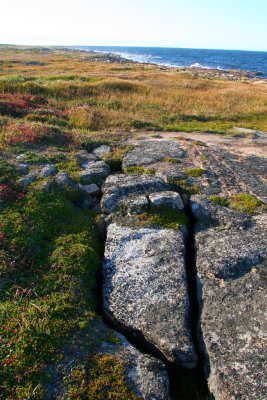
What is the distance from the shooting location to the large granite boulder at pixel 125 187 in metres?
12.6

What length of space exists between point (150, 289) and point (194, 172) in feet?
24.6

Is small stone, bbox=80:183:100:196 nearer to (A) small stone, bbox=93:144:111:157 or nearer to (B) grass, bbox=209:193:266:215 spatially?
Result: (A) small stone, bbox=93:144:111:157

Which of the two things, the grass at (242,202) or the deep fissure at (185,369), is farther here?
the grass at (242,202)

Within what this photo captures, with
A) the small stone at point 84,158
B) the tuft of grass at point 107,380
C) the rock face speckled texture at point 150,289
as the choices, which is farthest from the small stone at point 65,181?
the tuft of grass at point 107,380

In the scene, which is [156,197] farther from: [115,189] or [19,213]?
[19,213]

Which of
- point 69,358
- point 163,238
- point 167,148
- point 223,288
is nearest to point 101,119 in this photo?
point 167,148

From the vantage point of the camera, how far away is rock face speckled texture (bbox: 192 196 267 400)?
6971 mm

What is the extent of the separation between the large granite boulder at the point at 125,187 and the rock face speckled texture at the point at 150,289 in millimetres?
1519

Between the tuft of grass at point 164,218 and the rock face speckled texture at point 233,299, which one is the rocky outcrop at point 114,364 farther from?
the tuft of grass at point 164,218

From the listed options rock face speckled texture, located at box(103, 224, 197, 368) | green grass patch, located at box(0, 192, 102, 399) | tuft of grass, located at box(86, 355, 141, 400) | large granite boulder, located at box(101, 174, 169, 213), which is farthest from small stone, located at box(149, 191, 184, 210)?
tuft of grass, located at box(86, 355, 141, 400)

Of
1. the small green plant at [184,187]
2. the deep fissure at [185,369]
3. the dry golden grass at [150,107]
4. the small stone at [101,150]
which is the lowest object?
the deep fissure at [185,369]

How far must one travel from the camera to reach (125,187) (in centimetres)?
1330

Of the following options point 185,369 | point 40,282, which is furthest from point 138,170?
point 185,369

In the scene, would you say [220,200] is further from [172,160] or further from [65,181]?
[65,181]
